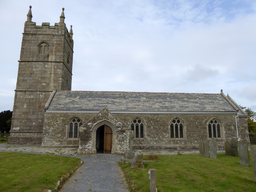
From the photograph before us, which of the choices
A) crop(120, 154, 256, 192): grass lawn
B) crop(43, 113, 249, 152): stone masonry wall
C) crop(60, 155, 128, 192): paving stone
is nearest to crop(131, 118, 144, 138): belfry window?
crop(43, 113, 249, 152): stone masonry wall

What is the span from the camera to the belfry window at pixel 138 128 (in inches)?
758

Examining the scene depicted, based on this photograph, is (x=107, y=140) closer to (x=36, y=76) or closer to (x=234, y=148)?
(x=234, y=148)

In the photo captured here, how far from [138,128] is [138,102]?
328 centimetres

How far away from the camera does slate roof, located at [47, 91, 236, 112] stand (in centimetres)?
1975

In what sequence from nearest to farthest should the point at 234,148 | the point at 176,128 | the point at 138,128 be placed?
1. the point at 234,148
2. the point at 138,128
3. the point at 176,128

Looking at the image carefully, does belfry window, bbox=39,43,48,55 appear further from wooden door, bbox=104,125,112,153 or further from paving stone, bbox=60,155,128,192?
paving stone, bbox=60,155,128,192

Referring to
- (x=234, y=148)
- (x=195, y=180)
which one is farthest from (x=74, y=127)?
(x=234, y=148)

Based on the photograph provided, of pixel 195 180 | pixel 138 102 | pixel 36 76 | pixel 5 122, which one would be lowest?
pixel 195 180

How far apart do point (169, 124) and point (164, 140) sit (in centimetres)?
183

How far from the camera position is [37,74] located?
80.0 ft

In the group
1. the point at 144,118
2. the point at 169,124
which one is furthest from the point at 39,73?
the point at 169,124

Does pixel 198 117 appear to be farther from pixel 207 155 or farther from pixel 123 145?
pixel 123 145

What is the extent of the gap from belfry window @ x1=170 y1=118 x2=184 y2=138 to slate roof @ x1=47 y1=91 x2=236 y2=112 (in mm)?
1246

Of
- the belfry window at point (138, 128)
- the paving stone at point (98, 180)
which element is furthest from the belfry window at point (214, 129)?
the paving stone at point (98, 180)
